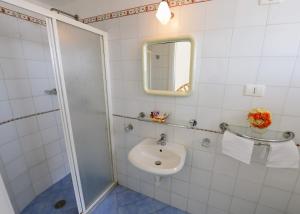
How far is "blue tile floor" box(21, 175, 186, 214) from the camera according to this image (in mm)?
1684

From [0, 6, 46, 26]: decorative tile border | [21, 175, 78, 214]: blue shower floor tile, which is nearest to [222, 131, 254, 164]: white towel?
[21, 175, 78, 214]: blue shower floor tile

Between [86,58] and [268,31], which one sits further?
[86,58]

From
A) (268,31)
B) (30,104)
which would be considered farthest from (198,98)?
(30,104)

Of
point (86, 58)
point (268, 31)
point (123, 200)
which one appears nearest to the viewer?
point (268, 31)

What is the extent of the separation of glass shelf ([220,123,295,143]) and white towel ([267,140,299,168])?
0.04 meters

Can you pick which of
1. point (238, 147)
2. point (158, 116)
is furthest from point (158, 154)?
point (238, 147)

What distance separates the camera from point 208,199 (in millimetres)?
1509

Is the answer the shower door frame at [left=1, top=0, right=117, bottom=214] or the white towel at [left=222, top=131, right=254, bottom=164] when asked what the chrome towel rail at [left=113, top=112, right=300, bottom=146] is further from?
the shower door frame at [left=1, top=0, right=117, bottom=214]

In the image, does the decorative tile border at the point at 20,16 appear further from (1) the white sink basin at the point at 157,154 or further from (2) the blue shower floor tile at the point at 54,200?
(2) the blue shower floor tile at the point at 54,200

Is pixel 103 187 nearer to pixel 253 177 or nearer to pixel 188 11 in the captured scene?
pixel 253 177

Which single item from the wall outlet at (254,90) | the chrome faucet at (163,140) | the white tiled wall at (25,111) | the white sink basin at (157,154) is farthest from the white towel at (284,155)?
the white tiled wall at (25,111)

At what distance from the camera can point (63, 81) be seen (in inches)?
47.0

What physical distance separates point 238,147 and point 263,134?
0.67 ft

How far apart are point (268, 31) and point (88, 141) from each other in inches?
68.8
